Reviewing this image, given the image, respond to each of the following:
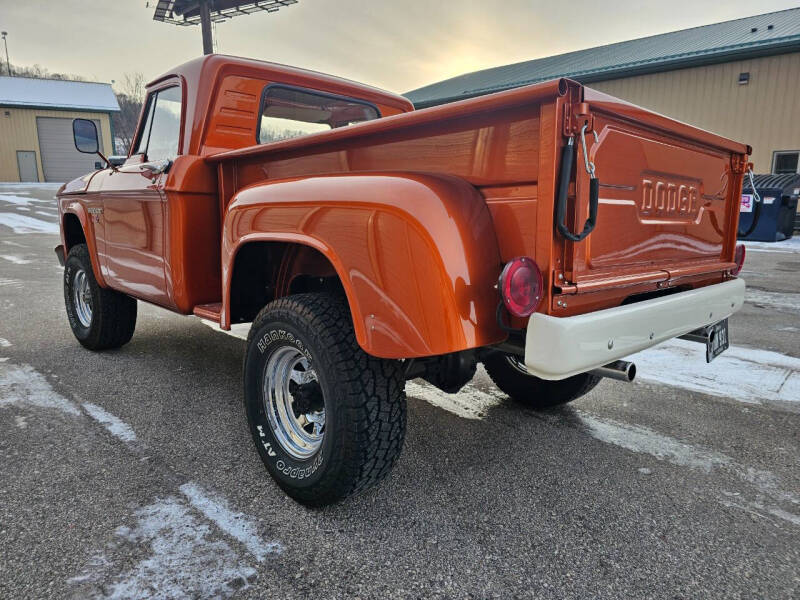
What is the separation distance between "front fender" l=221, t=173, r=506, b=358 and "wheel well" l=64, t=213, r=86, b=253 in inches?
139

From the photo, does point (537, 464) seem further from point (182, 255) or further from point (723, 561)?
point (182, 255)

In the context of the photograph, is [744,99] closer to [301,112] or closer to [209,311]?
[301,112]

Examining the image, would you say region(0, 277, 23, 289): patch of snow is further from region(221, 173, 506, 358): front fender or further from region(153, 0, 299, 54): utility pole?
region(153, 0, 299, 54): utility pole

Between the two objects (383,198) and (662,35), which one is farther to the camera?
(662,35)

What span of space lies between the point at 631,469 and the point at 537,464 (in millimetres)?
449

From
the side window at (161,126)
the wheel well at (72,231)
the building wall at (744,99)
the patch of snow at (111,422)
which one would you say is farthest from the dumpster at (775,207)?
the patch of snow at (111,422)

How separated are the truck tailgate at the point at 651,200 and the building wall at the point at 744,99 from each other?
16523 mm

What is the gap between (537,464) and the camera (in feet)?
9.05

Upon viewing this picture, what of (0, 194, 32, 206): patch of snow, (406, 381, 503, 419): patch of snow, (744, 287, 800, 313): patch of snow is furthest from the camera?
(0, 194, 32, 206): patch of snow

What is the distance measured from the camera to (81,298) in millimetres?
4711

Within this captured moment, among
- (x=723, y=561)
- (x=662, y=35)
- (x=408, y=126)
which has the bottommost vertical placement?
(x=723, y=561)

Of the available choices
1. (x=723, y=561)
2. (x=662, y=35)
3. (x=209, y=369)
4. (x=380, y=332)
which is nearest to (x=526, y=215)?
(x=380, y=332)

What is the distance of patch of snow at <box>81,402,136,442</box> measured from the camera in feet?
9.89

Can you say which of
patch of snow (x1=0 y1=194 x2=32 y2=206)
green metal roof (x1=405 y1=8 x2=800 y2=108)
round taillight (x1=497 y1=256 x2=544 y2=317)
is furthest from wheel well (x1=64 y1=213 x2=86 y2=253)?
patch of snow (x1=0 y1=194 x2=32 y2=206)
